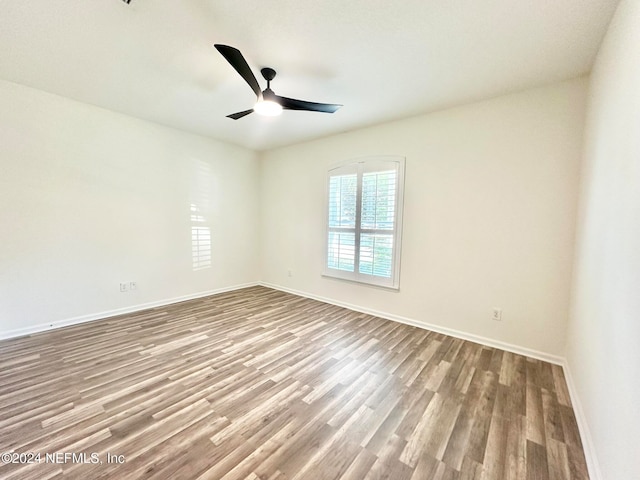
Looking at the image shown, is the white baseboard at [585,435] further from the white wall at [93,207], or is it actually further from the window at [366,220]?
the white wall at [93,207]

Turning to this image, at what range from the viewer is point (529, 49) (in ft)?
6.59

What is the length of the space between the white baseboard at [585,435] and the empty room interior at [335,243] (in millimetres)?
20

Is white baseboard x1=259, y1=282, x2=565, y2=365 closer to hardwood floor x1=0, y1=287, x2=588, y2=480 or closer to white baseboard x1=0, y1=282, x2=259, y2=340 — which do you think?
hardwood floor x1=0, y1=287, x2=588, y2=480

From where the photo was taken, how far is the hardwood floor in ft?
4.59

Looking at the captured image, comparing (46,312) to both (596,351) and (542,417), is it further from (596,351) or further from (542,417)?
(596,351)

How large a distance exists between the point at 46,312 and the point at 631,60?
212 inches

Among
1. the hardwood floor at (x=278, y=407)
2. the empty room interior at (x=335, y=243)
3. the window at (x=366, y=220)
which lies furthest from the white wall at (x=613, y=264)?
the window at (x=366, y=220)

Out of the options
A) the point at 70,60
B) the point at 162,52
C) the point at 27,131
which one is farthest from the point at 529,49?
the point at 27,131

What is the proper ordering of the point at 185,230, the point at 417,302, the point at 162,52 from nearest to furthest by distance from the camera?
the point at 162,52 → the point at 417,302 → the point at 185,230

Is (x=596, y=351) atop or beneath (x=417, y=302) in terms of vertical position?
atop

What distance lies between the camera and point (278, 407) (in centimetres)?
183

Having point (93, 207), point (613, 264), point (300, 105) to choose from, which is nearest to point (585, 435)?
point (613, 264)

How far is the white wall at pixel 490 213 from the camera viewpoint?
8.09 ft

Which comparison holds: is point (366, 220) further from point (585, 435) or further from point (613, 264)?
point (585, 435)
